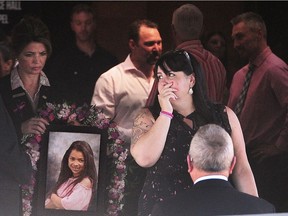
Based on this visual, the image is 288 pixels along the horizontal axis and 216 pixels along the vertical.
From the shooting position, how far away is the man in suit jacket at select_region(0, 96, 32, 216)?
18.2ft

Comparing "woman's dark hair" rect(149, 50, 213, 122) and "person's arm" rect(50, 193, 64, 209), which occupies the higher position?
"woman's dark hair" rect(149, 50, 213, 122)

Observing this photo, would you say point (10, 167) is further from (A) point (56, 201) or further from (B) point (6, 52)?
(B) point (6, 52)

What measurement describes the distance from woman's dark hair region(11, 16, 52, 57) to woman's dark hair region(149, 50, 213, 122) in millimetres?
730

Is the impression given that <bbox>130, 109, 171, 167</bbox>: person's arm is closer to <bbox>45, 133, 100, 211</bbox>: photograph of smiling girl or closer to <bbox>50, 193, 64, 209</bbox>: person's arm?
Answer: <bbox>45, 133, 100, 211</bbox>: photograph of smiling girl

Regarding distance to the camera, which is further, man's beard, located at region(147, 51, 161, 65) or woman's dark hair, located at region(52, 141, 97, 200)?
man's beard, located at region(147, 51, 161, 65)

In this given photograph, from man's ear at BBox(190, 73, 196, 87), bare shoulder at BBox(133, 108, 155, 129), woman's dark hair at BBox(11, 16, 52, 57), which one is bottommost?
bare shoulder at BBox(133, 108, 155, 129)

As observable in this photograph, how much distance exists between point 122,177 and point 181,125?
0.49 metres

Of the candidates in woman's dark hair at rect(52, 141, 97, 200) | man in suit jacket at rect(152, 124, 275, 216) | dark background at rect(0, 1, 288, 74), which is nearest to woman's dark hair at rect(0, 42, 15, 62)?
dark background at rect(0, 1, 288, 74)

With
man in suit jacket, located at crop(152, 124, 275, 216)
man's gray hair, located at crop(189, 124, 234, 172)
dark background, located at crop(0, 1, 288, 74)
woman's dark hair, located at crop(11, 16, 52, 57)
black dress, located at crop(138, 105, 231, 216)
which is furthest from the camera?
dark background, located at crop(0, 1, 288, 74)

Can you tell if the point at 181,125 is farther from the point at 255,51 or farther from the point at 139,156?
the point at 255,51

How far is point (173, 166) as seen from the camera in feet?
20.1

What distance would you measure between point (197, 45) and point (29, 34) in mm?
1045

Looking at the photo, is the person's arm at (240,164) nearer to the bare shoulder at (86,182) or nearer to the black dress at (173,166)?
the black dress at (173,166)

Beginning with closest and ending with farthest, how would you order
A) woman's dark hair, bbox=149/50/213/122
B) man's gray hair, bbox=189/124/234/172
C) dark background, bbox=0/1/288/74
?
man's gray hair, bbox=189/124/234/172, woman's dark hair, bbox=149/50/213/122, dark background, bbox=0/1/288/74
